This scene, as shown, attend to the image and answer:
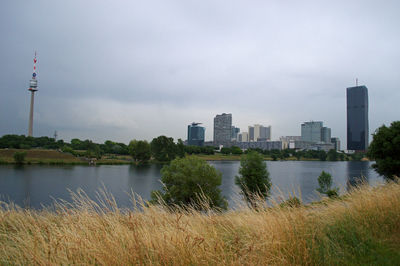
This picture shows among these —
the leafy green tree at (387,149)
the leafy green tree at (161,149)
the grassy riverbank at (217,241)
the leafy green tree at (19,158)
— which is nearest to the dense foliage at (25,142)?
the leafy green tree at (19,158)

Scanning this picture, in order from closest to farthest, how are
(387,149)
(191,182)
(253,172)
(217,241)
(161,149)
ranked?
1. (217,241)
2. (191,182)
3. (387,149)
4. (253,172)
5. (161,149)

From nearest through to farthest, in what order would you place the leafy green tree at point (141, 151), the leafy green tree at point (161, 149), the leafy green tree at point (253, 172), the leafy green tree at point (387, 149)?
the leafy green tree at point (387, 149) < the leafy green tree at point (253, 172) < the leafy green tree at point (141, 151) < the leafy green tree at point (161, 149)

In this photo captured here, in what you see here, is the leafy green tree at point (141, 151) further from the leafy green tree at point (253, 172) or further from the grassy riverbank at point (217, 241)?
the grassy riverbank at point (217, 241)

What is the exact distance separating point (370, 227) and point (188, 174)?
23.9 meters

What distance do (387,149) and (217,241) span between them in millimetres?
38358

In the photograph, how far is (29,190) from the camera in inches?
1390

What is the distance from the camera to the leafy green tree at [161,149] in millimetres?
101125

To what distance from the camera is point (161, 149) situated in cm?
10188

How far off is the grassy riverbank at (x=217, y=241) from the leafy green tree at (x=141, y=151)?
3725 inches

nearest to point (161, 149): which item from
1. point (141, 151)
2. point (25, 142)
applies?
point (141, 151)

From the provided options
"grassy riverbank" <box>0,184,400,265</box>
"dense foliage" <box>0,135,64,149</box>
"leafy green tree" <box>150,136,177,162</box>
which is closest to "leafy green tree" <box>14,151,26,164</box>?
"dense foliage" <box>0,135,64,149</box>

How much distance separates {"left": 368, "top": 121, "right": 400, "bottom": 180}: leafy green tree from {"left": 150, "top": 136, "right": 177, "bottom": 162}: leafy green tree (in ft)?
255

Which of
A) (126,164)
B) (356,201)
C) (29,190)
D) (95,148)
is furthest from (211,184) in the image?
(95,148)

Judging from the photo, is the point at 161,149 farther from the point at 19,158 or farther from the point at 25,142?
the point at 25,142
